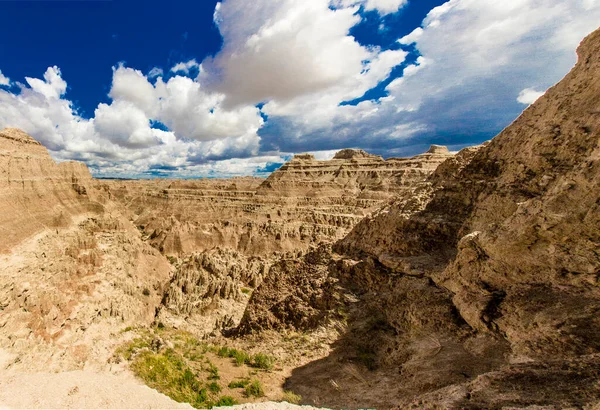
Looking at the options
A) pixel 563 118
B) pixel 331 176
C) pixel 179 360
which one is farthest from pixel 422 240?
pixel 331 176

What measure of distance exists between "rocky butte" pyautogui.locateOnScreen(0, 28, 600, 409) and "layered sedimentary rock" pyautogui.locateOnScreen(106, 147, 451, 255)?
16564 millimetres

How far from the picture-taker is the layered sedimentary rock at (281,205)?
3850 cm

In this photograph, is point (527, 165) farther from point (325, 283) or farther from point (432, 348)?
point (325, 283)

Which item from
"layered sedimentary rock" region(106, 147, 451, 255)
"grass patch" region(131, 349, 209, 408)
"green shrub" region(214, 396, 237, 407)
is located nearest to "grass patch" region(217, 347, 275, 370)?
"grass patch" region(131, 349, 209, 408)

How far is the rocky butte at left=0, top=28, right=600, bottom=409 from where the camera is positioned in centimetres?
552

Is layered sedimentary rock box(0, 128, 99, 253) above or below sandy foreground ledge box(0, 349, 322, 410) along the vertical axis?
above

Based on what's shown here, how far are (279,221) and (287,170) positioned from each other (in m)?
19.6

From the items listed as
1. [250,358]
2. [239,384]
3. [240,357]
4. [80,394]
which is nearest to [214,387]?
[239,384]

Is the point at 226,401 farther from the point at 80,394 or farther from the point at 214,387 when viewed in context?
the point at 80,394

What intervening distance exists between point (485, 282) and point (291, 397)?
6013 mm

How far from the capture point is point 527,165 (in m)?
8.62

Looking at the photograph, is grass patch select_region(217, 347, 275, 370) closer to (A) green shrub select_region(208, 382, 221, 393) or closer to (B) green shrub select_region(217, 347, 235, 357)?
(B) green shrub select_region(217, 347, 235, 357)

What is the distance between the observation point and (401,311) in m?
10.3

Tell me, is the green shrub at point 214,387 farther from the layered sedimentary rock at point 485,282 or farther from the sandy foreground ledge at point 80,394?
the layered sedimentary rock at point 485,282
